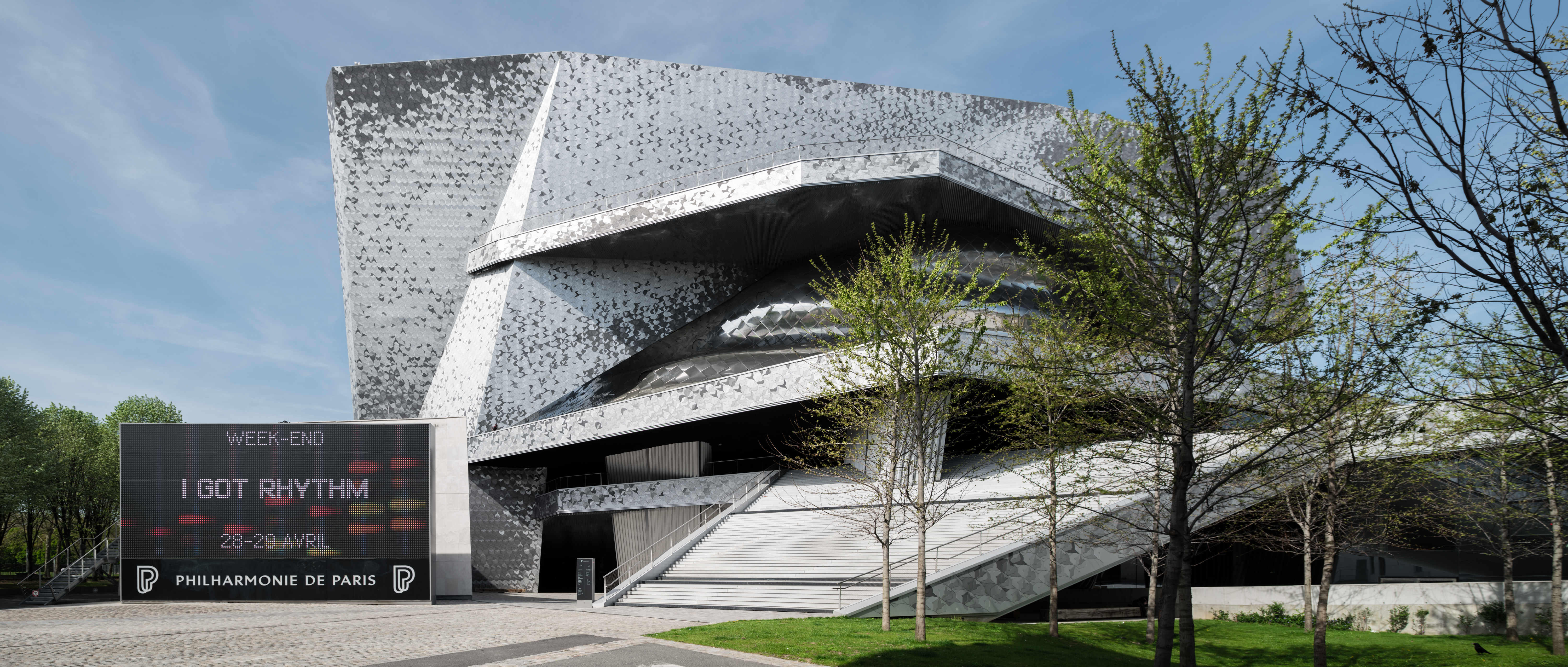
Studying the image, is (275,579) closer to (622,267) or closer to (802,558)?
(802,558)

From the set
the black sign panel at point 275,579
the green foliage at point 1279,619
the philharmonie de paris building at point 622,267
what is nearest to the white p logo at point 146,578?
the black sign panel at point 275,579

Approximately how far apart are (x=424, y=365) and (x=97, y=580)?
22.2 meters

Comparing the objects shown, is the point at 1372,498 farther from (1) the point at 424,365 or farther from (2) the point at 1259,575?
(1) the point at 424,365

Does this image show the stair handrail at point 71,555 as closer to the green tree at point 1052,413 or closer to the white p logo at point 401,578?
the white p logo at point 401,578

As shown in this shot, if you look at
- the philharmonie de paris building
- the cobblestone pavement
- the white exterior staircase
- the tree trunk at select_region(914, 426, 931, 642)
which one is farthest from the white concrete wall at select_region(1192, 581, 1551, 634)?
the cobblestone pavement

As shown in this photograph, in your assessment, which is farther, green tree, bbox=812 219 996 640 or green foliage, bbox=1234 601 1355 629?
green foliage, bbox=1234 601 1355 629

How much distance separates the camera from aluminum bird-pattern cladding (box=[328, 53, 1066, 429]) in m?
34.4

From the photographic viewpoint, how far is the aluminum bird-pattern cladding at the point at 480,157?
3441 centimetres

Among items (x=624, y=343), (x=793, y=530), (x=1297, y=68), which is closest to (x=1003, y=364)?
(x=1297, y=68)

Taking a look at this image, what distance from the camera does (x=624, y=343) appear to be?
112ft

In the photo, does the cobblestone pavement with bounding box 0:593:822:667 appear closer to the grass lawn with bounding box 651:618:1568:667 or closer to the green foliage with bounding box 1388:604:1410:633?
the grass lawn with bounding box 651:618:1568:667

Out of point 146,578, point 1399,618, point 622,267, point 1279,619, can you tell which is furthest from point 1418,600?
point 146,578

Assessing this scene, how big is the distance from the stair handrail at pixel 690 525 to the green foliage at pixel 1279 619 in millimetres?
14558

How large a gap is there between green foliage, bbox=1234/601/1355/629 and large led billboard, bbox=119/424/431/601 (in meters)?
21.0
